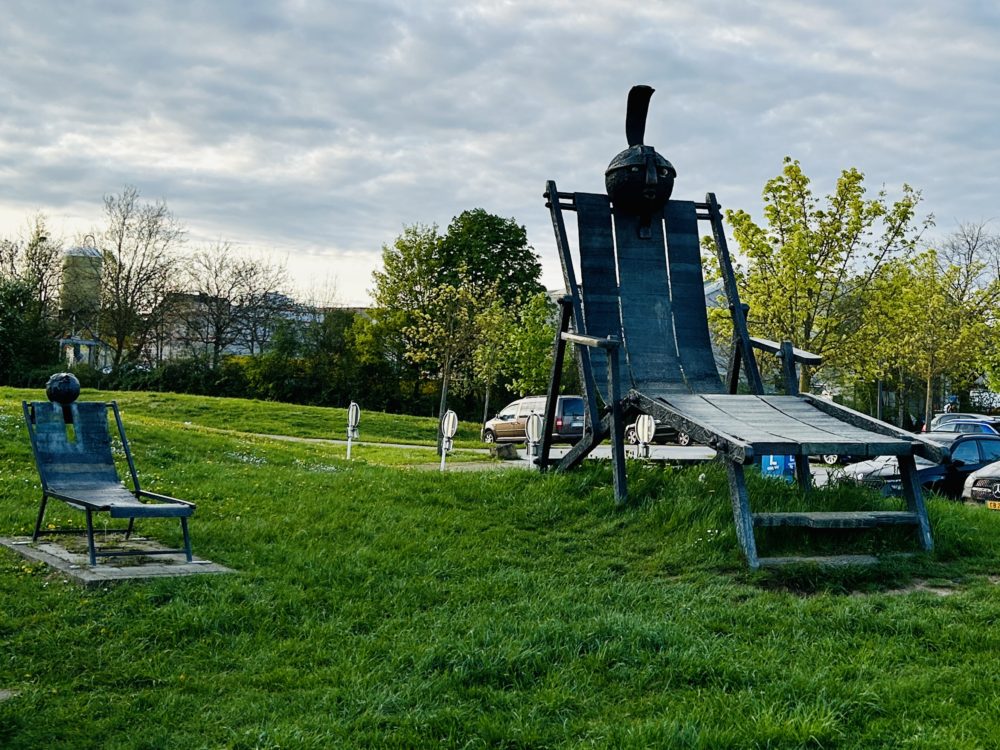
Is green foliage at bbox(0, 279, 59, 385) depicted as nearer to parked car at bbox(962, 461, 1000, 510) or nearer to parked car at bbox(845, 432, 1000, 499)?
parked car at bbox(845, 432, 1000, 499)

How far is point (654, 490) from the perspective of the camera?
26.9ft

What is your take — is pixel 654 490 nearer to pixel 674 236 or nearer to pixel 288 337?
pixel 674 236

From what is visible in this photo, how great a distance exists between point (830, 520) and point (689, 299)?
Result: 395 centimetres

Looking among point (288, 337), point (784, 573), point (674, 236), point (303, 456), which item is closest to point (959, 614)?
point (784, 573)

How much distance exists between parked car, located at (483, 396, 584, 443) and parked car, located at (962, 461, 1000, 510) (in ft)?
37.6

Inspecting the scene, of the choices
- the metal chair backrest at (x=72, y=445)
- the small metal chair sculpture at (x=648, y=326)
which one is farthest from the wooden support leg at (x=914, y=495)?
the metal chair backrest at (x=72, y=445)

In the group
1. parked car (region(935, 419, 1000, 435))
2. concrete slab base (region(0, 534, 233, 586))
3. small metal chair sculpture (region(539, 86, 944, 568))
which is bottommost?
concrete slab base (region(0, 534, 233, 586))

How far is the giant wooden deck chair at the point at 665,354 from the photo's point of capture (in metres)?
7.06

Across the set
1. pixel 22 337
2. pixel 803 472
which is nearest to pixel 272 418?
pixel 22 337

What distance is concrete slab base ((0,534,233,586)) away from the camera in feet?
19.2

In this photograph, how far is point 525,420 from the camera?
23656mm

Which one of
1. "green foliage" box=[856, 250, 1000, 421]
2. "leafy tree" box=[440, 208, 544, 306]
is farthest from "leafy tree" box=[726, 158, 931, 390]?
"leafy tree" box=[440, 208, 544, 306]

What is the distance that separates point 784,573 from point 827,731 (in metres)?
2.60

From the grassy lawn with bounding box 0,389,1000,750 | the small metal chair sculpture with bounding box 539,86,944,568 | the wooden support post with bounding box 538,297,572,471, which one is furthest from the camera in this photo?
the wooden support post with bounding box 538,297,572,471
